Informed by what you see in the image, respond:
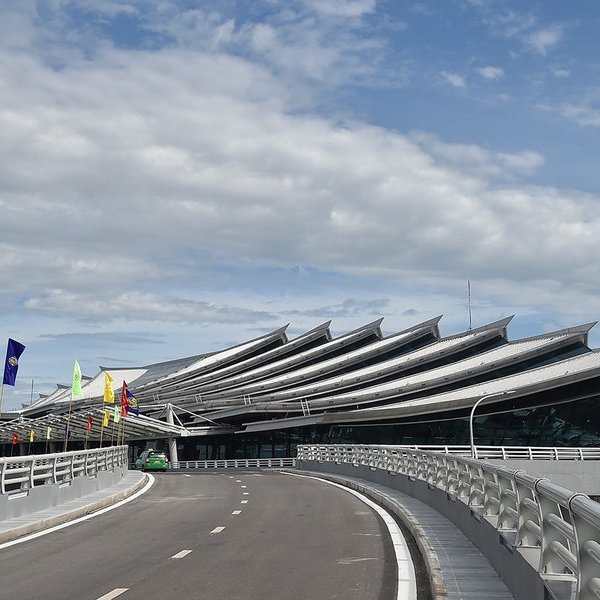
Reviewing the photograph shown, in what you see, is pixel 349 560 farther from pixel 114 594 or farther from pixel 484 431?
pixel 484 431

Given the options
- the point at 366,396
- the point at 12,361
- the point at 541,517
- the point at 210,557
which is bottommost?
the point at 210,557

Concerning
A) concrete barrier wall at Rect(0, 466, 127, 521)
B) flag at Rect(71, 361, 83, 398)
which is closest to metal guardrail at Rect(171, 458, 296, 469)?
flag at Rect(71, 361, 83, 398)

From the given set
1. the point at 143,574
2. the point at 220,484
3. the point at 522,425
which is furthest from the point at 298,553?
the point at 522,425

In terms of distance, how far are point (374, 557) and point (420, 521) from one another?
3.96m

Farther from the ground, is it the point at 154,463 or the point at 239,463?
the point at 239,463

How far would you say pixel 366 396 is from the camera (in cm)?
8175

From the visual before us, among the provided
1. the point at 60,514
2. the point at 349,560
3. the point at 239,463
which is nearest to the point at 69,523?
the point at 60,514

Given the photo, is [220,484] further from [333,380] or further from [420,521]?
[333,380]

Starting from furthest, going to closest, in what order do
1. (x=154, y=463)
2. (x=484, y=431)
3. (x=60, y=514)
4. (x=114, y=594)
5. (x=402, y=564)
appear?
Result: (x=484, y=431) → (x=154, y=463) → (x=60, y=514) → (x=402, y=564) → (x=114, y=594)

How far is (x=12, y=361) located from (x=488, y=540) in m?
17.3

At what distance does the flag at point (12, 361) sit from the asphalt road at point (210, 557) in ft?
18.9

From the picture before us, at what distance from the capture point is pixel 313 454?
4944cm

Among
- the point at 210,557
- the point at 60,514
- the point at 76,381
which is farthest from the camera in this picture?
the point at 76,381

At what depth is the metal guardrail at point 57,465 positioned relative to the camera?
17453mm
